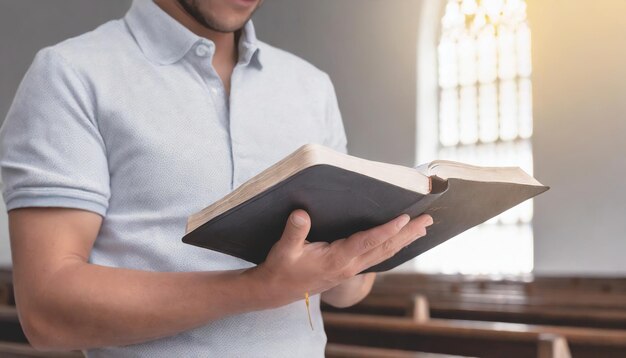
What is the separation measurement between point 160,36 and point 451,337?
162 centimetres

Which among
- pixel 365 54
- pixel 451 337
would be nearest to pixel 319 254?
pixel 451 337

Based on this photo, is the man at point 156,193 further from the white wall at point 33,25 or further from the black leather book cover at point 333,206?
the white wall at point 33,25

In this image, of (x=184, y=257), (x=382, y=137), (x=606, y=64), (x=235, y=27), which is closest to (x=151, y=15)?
(x=235, y=27)

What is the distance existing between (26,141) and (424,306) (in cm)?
268

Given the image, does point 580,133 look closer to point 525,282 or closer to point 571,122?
point 571,122

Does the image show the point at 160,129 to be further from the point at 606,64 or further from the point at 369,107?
the point at 369,107

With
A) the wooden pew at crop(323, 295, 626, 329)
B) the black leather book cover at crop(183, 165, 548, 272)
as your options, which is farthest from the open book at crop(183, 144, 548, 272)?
the wooden pew at crop(323, 295, 626, 329)

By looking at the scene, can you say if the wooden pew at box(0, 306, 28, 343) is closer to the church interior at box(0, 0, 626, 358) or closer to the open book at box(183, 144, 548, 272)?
the open book at box(183, 144, 548, 272)

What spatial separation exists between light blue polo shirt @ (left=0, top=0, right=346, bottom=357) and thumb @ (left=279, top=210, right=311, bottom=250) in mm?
255

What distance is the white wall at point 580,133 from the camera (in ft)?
32.9

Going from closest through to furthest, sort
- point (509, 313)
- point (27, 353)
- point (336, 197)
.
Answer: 1. point (336, 197)
2. point (27, 353)
3. point (509, 313)

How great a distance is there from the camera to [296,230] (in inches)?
39.0

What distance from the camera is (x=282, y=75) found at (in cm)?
148

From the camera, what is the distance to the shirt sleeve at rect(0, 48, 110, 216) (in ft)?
3.80
